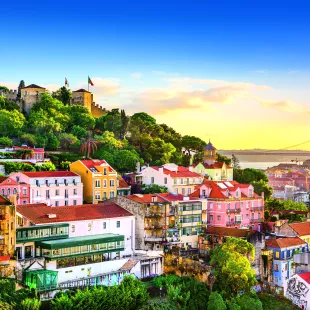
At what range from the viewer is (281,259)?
44.1 metres

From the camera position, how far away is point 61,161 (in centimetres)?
6053

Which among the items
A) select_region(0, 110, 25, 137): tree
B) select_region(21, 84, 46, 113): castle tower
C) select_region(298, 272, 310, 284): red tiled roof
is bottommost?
select_region(298, 272, 310, 284): red tiled roof

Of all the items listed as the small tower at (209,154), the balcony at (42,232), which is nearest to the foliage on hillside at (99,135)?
the small tower at (209,154)

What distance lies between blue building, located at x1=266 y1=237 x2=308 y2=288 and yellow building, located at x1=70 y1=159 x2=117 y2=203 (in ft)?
48.2

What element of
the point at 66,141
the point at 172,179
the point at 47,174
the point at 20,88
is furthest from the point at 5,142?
the point at 20,88

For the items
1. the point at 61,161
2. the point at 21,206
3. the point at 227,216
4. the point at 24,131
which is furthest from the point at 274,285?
the point at 24,131

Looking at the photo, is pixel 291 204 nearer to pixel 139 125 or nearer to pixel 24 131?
pixel 139 125

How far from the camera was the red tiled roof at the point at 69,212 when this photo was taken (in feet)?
→ 125

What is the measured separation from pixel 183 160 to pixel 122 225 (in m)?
29.9

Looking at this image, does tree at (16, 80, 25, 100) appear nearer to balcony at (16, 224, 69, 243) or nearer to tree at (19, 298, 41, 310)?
balcony at (16, 224, 69, 243)

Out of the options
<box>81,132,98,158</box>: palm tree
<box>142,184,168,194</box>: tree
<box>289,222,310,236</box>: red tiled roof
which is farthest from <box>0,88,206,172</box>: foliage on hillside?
<box>289,222,310,236</box>: red tiled roof

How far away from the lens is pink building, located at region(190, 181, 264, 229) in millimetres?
49594

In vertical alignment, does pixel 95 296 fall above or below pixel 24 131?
below

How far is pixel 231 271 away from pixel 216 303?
3.83 m
